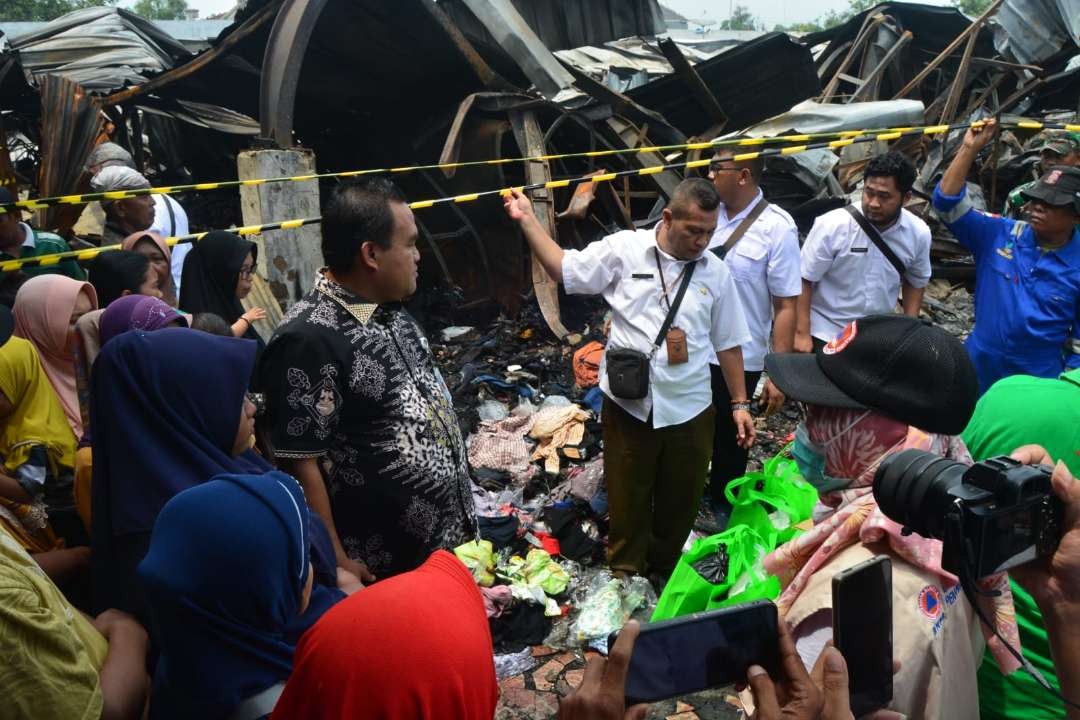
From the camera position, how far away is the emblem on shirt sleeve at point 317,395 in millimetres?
2086

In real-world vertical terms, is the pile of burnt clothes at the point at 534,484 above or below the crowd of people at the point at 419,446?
below

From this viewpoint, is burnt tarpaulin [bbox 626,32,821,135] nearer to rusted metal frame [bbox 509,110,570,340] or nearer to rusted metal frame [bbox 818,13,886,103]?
rusted metal frame [bbox 509,110,570,340]

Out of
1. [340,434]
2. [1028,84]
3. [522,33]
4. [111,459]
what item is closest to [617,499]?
[340,434]

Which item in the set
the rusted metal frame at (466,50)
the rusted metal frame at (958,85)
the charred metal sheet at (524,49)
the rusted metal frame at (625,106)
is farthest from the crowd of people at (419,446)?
the rusted metal frame at (958,85)

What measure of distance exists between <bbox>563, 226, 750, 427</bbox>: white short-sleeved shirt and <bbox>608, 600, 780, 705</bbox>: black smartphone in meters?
2.30

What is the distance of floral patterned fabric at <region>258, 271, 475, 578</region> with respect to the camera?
6.88 ft

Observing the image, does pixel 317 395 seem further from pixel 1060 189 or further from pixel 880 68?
pixel 880 68

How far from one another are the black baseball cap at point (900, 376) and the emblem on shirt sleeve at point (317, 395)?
129cm

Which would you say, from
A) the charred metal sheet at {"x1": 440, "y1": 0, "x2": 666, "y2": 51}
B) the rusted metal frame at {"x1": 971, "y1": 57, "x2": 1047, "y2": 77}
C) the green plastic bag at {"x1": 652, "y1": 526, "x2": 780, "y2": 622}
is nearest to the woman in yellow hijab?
the green plastic bag at {"x1": 652, "y1": 526, "x2": 780, "y2": 622}

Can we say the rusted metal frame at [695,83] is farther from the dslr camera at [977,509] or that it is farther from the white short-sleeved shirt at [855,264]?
the dslr camera at [977,509]

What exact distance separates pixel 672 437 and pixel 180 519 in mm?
2525

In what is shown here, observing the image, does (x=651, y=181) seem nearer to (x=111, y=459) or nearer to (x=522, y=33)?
(x=522, y=33)

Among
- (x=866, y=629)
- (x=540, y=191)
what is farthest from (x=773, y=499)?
(x=540, y=191)

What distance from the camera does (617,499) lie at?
3580 millimetres
